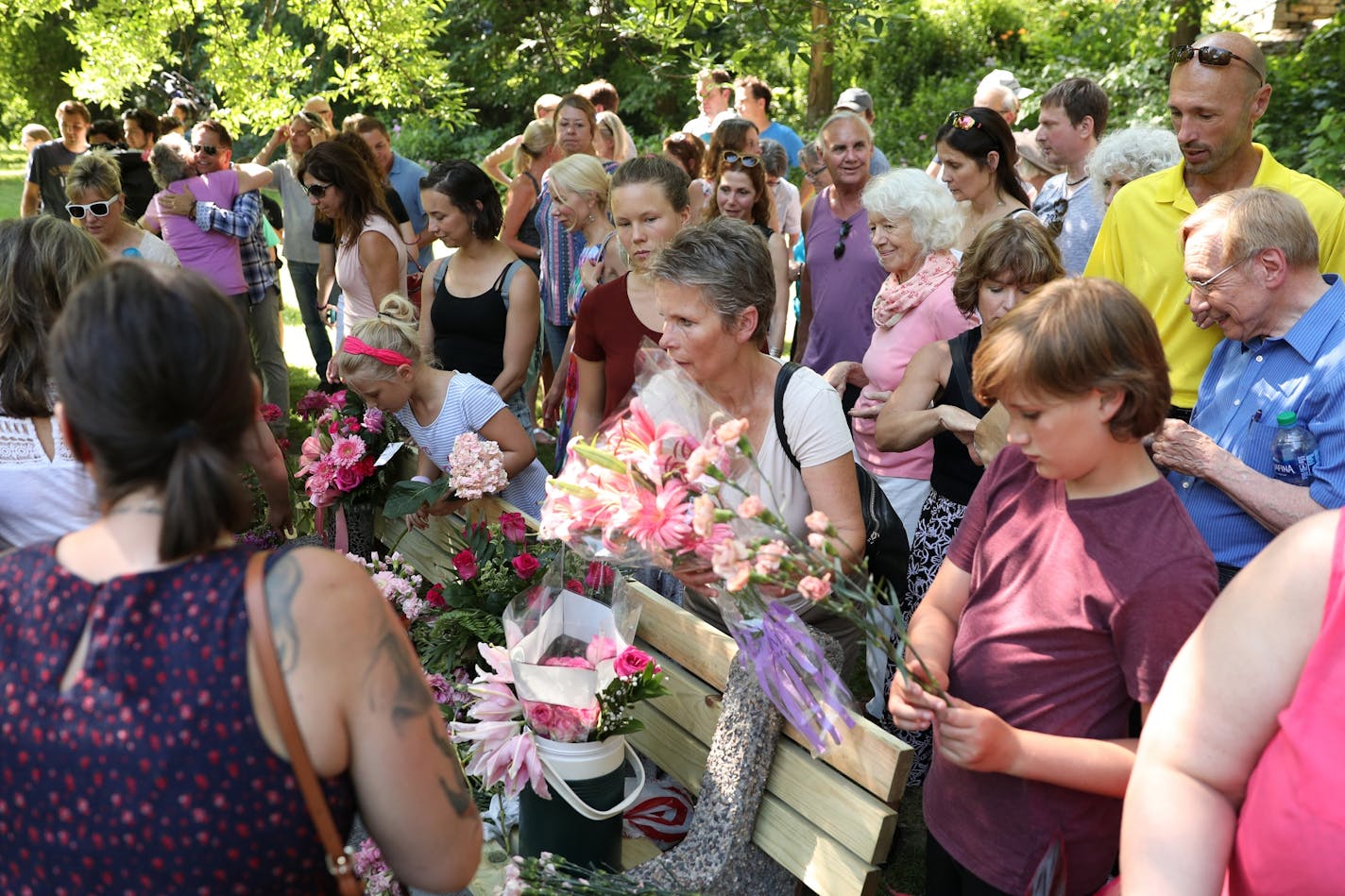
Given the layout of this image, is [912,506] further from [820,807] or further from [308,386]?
[308,386]

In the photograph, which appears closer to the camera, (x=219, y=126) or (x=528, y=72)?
(x=219, y=126)

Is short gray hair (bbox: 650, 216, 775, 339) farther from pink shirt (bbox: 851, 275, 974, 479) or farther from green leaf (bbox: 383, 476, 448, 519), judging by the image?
green leaf (bbox: 383, 476, 448, 519)

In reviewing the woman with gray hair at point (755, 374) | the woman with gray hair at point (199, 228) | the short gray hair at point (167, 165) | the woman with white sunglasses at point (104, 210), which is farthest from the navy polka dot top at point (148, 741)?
the short gray hair at point (167, 165)

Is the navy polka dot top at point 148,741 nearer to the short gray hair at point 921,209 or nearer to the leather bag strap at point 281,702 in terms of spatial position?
the leather bag strap at point 281,702

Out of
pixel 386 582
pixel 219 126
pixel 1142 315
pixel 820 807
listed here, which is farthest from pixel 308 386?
pixel 1142 315

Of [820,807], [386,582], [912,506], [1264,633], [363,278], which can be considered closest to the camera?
[1264,633]

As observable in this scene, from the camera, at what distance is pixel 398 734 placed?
1448mm

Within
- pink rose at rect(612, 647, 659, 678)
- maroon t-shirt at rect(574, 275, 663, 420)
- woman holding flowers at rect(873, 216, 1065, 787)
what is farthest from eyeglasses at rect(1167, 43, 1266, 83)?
pink rose at rect(612, 647, 659, 678)

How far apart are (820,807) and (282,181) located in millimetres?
7606

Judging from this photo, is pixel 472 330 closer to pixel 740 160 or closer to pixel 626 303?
pixel 626 303

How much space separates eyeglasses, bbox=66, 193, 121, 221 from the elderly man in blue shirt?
16.6 ft

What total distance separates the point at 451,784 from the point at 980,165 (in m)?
3.96

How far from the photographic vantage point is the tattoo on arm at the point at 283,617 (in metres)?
1.37

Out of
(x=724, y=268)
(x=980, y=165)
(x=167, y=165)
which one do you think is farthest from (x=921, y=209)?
(x=167, y=165)
